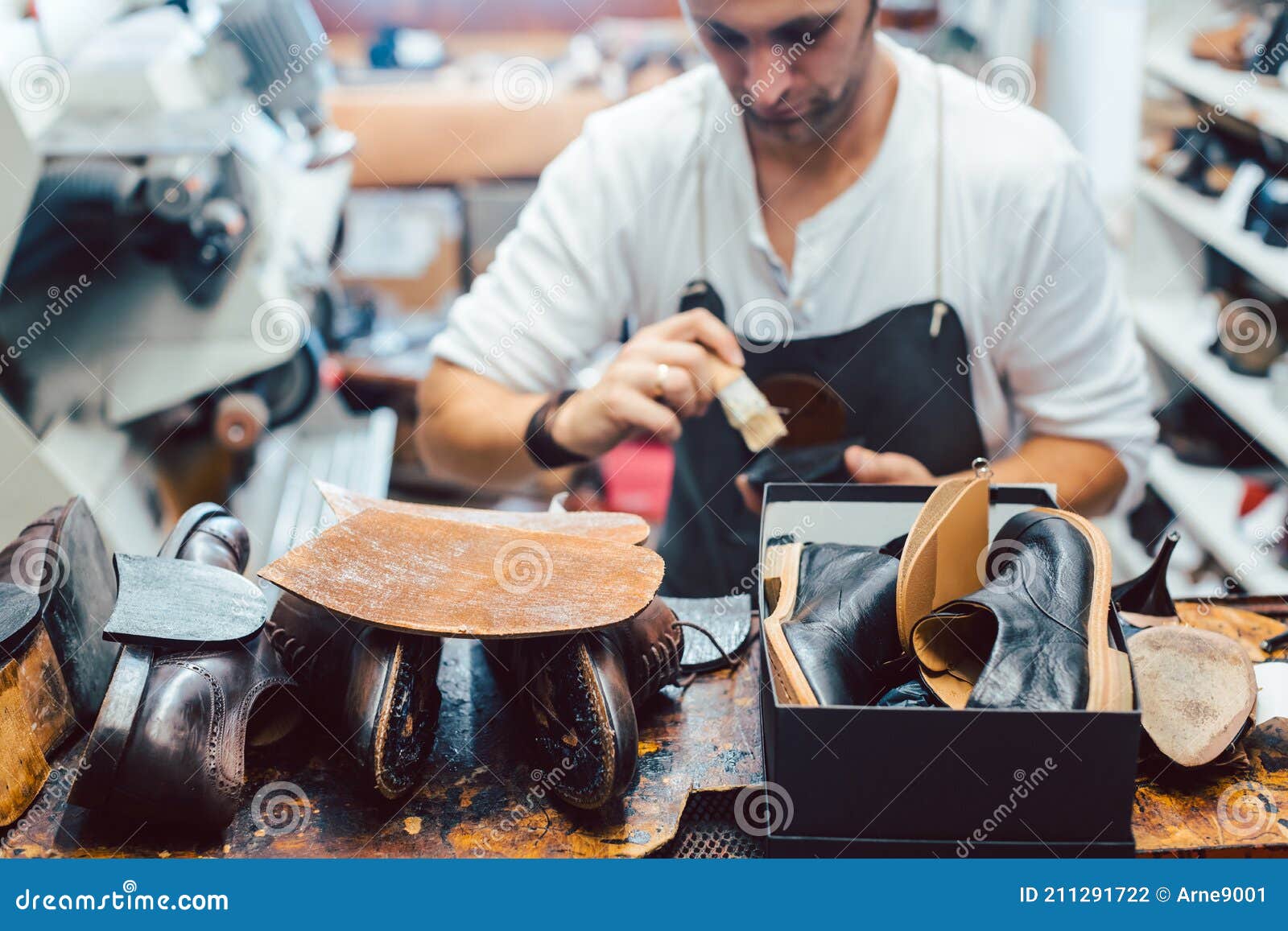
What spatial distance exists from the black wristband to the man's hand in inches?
6.0

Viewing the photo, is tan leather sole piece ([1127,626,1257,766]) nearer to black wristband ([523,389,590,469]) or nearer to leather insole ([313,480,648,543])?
leather insole ([313,480,648,543])

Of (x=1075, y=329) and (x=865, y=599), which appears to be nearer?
(x=865, y=599)

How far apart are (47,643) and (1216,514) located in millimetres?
2617

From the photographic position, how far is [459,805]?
1028mm

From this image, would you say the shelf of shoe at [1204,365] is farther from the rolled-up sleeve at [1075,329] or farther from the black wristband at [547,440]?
the black wristband at [547,440]

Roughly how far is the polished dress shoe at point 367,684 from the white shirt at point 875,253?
0.91 meters

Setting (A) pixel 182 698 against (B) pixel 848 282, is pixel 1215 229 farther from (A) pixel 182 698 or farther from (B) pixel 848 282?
(A) pixel 182 698

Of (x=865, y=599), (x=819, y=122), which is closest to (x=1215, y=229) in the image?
(x=819, y=122)

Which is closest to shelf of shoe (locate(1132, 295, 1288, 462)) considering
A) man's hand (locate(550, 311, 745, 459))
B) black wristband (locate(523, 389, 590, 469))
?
man's hand (locate(550, 311, 745, 459))

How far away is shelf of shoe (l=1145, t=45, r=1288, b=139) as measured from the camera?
2.29 m

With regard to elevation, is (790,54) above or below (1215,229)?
above

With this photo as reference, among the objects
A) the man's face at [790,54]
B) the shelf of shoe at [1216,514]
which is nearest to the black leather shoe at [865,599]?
the man's face at [790,54]
